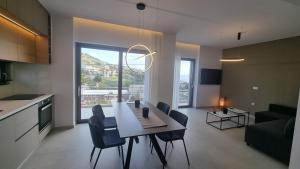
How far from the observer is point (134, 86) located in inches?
182

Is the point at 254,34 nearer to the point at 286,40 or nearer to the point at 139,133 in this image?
the point at 286,40

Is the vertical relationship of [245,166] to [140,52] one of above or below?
below

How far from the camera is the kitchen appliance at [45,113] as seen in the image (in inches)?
110

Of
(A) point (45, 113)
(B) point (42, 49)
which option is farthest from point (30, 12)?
(A) point (45, 113)

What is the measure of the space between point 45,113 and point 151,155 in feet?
7.73

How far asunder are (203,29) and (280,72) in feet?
9.69

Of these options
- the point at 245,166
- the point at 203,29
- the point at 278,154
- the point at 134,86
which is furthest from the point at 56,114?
the point at 278,154

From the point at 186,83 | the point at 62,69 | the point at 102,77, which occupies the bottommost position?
the point at 186,83

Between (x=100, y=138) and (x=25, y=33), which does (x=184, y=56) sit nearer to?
(x=100, y=138)

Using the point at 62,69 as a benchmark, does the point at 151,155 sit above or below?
below

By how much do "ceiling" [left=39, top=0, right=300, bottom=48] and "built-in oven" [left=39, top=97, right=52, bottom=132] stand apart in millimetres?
1966

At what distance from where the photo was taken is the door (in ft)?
20.5

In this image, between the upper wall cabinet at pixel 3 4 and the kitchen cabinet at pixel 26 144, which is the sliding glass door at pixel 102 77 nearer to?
the kitchen cabinet at pixel 26 144

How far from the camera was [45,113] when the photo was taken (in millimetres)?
3025
